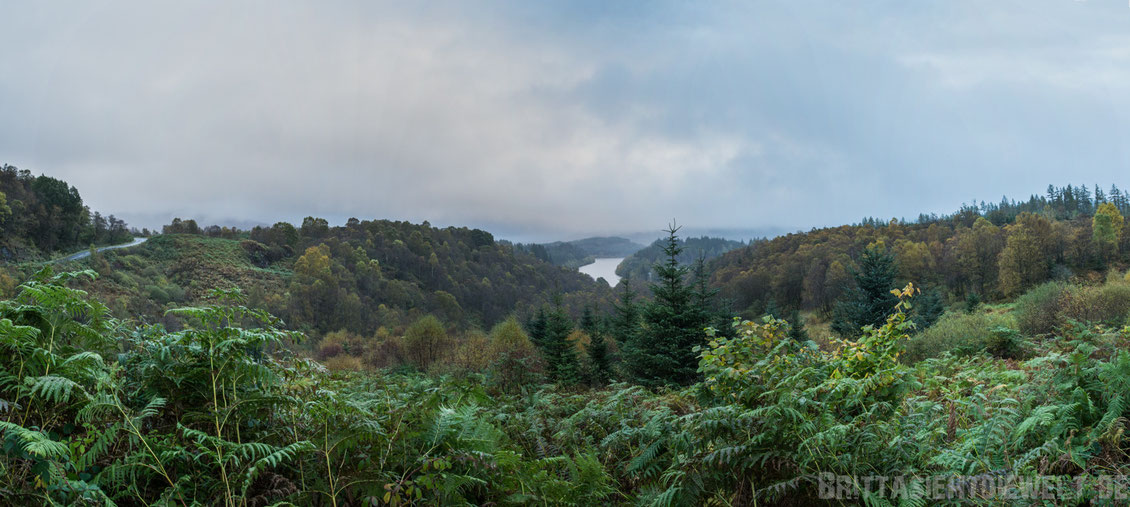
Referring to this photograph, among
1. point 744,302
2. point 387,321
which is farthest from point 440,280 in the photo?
point 744,302

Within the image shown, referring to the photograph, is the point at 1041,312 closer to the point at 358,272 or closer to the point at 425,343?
the point at 425,343

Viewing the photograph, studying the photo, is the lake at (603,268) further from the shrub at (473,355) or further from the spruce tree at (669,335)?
the spruce tree at (669,335)

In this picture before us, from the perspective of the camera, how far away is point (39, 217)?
37.5 m

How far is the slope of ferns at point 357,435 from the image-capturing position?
7.05 ft

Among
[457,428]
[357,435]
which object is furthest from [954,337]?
[357,435]

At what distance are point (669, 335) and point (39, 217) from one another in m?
48.9

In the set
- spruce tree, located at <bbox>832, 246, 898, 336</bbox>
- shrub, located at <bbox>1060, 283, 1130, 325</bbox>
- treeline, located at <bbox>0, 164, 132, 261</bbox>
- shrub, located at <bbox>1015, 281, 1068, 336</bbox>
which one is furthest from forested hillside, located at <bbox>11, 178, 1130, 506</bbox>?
treeline, located at <bbox>0, 164, 132, 261</bbox>

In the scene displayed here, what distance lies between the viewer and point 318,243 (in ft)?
225

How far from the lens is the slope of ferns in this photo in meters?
2.15

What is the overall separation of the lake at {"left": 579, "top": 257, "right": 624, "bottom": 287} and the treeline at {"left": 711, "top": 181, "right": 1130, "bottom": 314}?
44.6 m

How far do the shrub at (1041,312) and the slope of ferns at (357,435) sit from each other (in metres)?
13.4

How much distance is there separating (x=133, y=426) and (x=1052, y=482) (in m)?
4.22

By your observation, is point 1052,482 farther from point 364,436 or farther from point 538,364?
point 538,364

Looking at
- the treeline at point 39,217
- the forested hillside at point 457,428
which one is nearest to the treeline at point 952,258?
the forested hillside at point 457,428
